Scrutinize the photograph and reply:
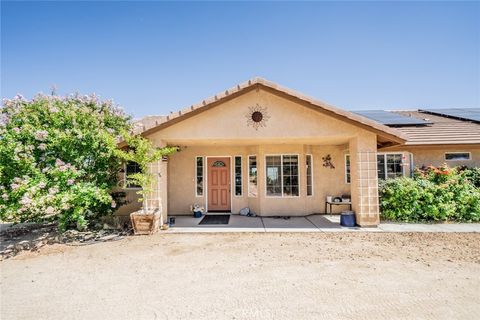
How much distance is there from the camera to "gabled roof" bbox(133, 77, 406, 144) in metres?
8.14

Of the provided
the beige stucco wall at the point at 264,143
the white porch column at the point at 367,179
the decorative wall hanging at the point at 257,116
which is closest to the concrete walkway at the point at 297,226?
the white porch column at the point at 367,179

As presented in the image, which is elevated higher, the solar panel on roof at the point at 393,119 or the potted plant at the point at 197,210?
the solar panel on roof at the point at 393,119

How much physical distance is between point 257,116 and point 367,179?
169 inches

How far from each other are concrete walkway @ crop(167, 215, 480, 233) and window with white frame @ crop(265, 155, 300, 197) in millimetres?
1242

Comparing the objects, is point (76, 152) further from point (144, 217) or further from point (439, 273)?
point (439, 273)

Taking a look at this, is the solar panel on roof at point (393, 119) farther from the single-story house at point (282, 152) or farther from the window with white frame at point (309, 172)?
the window with white frame at point (309, 172)

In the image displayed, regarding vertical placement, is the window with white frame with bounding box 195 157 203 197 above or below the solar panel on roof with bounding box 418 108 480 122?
below

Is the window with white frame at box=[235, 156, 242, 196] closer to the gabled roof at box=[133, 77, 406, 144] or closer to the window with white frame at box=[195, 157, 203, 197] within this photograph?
the window with white frame at box=[195, 157, 203, 197]

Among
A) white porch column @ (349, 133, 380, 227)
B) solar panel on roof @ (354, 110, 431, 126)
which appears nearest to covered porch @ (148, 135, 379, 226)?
white porch column @ (349, 133, 380, 227)

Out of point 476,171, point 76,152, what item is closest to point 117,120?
point 76,152

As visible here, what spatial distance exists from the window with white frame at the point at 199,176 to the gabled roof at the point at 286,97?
357 centimetres

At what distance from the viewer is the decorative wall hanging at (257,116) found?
28.0 ft

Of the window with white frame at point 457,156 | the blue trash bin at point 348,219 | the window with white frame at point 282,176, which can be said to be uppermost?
the window with white frame at point 457,156

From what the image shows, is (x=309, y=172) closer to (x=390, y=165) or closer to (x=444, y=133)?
(x=390, y=165)
